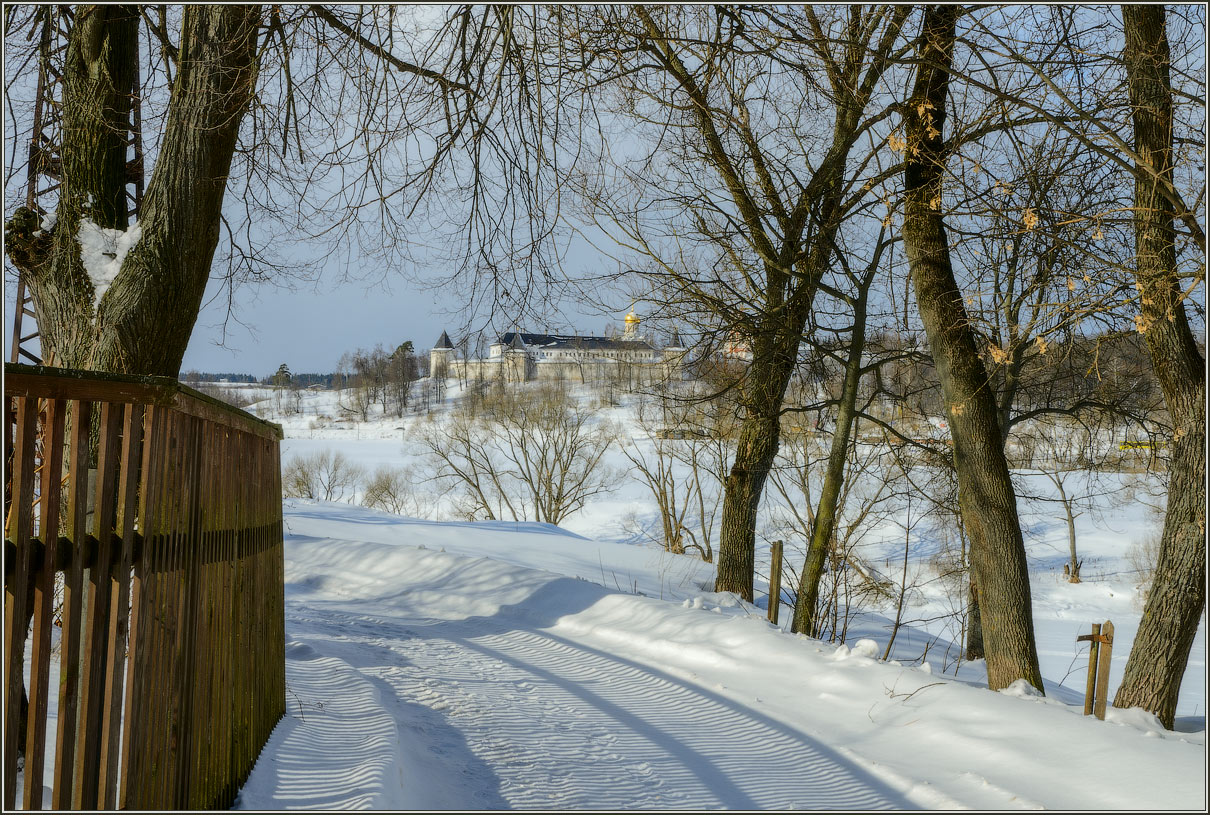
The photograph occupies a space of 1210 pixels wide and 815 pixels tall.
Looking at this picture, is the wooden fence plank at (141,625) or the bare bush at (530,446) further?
the bare bush at (530,446)

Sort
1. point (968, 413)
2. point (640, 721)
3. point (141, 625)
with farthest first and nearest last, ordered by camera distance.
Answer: point (968, 413) < point (640, 721) < point (141, 625)

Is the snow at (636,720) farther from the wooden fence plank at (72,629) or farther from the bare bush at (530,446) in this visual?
the bare bush at (530,446)

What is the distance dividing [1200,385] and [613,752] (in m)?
5.75

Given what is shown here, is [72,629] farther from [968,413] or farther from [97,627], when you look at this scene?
[968,413]

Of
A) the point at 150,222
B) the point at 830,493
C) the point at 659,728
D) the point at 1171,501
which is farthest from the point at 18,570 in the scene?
the point at 1171,501

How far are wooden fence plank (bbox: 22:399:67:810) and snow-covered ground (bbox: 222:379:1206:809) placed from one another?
149 centimetres

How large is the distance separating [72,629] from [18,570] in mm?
229

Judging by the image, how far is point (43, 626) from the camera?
2.04 m

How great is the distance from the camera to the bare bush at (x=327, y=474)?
3725 centimetres

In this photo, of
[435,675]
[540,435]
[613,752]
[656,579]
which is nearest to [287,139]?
[435,675]

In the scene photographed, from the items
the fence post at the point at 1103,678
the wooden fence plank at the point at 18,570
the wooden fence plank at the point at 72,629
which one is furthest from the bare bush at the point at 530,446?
the wooden fence plank at the point at 18,570

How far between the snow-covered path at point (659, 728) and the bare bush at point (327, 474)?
2998 cm

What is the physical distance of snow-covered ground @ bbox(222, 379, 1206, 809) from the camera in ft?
13.4

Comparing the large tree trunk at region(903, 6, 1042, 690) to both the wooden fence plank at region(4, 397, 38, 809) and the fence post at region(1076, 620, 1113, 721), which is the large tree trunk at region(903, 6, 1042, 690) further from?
the wooden fence plank at region(4, 397, 38, 809)
